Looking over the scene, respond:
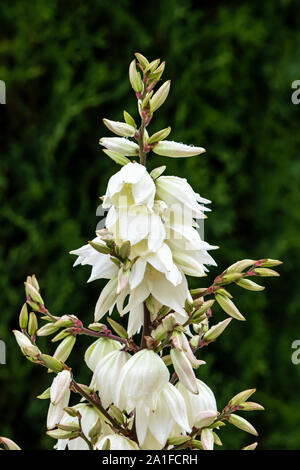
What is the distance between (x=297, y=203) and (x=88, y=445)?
184cm

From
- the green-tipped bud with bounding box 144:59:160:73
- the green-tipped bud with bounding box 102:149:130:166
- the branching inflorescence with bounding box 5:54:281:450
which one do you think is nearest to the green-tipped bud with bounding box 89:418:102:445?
the branching inflorescence with bounding box 5:54:281:450

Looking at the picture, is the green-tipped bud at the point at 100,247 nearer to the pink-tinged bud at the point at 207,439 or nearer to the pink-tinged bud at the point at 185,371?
the pink-tinged bud at the point at 185,371

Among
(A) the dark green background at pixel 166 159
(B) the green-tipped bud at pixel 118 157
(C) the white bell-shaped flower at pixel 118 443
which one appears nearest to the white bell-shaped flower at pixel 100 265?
(B) the green-tipped bud at pixel 118 157

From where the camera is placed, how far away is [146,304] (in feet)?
2.66

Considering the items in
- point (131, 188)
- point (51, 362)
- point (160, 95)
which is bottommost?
point (51, 362)

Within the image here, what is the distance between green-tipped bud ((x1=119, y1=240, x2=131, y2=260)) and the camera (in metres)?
0.72

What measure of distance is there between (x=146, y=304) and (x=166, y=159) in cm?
153

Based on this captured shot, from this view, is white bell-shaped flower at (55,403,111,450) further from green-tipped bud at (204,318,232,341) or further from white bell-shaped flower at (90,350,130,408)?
green-tipped bud at (204,318,232,341)

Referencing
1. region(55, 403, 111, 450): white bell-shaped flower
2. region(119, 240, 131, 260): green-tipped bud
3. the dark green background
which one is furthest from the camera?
the dark green background

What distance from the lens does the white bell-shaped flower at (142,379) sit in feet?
2.48

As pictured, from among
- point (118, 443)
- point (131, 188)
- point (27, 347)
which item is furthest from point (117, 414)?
point (131, 188)

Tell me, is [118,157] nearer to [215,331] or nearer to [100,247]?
[100,247]

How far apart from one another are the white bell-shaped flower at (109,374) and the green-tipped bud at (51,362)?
6 cm
